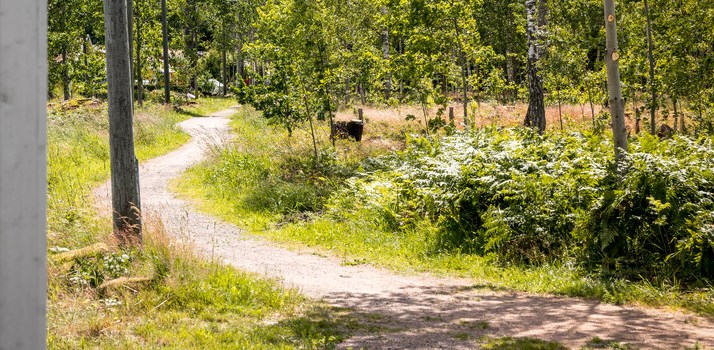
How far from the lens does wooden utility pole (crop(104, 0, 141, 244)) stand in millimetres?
8203

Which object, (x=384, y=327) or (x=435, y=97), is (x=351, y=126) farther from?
(x=384, y=327)

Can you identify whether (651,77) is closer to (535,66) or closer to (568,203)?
(535,66)

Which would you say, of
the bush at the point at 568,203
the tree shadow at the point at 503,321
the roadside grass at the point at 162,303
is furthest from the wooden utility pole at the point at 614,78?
the roadside grass at the point at 162,303

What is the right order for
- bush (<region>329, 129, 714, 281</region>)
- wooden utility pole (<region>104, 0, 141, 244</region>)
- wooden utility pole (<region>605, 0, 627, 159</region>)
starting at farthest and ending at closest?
wooden utility pole (<region>605, 0, 627, 159</region>), bush (<region>329, 129, 714, 281</region>), wooden utility pole (<region>104, 0, 141, 244</region>)

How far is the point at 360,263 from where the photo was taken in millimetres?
10547

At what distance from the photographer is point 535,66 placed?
19.3m

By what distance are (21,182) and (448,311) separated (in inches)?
249

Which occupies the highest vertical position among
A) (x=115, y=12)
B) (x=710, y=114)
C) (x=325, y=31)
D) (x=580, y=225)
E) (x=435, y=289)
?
(x=325, y=31)

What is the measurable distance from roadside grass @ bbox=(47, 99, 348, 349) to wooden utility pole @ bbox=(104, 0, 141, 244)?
305mm

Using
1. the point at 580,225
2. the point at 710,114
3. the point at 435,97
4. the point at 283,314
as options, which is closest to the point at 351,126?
the point at 435,97

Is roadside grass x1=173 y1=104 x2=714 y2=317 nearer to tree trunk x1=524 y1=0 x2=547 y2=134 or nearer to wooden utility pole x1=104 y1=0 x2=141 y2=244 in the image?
wooden utility pole x1=104 y1=0 x2=141 y2=244

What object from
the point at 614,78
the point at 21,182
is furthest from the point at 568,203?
the point at 21,182

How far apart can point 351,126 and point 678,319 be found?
1613 cm

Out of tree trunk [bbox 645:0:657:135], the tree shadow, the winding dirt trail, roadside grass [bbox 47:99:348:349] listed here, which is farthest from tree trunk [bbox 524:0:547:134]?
roadside grass [bbox 47:99:348:349]
